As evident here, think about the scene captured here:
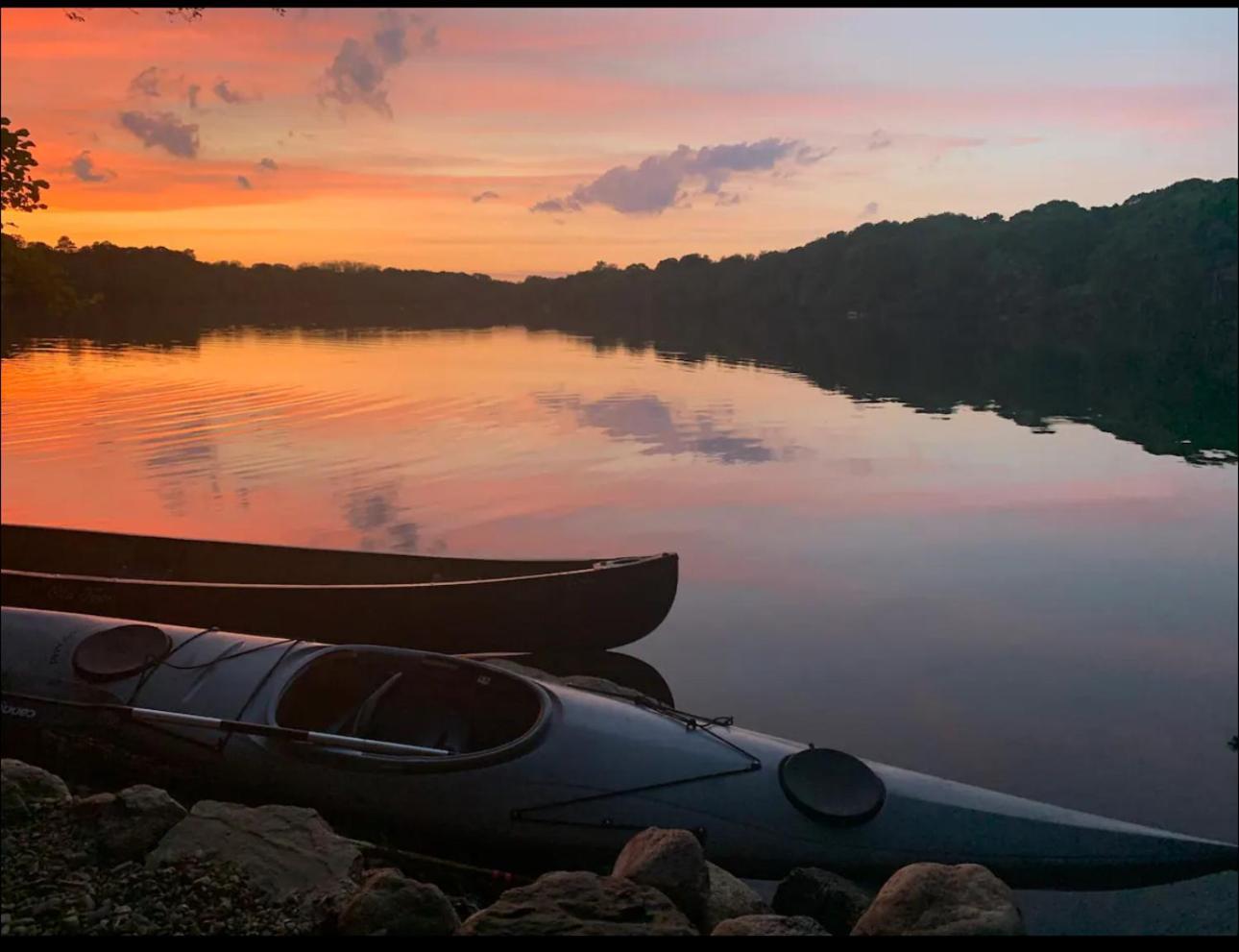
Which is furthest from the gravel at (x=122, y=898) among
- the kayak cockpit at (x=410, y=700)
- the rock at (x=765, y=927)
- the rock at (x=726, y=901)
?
the kayak cockpit at (x=410, y=700)

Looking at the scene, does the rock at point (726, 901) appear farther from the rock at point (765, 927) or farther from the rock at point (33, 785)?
the rock at point (33, 785)

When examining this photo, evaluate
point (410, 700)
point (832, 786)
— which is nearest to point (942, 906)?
point (832, 786)

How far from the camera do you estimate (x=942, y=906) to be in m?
5.55

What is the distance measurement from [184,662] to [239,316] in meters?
135

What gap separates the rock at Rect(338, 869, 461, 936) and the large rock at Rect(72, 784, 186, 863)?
1631 millimetres

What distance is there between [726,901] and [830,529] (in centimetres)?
1516

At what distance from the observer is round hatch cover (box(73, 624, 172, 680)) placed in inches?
329

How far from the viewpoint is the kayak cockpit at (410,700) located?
8.15 meters

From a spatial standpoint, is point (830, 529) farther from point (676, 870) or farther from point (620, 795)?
point (676, 870)

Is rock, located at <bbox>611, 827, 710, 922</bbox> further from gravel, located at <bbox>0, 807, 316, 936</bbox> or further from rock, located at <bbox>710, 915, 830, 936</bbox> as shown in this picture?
gravel, located at <bbox>0, 807, 316, 936</bbox>

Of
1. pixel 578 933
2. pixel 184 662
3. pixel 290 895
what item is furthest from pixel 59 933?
pixel 184 662

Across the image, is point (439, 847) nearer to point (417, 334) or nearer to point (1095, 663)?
point (1095, 663)

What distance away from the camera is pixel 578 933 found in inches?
190

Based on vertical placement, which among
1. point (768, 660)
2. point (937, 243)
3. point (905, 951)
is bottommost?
point (768, 660)
